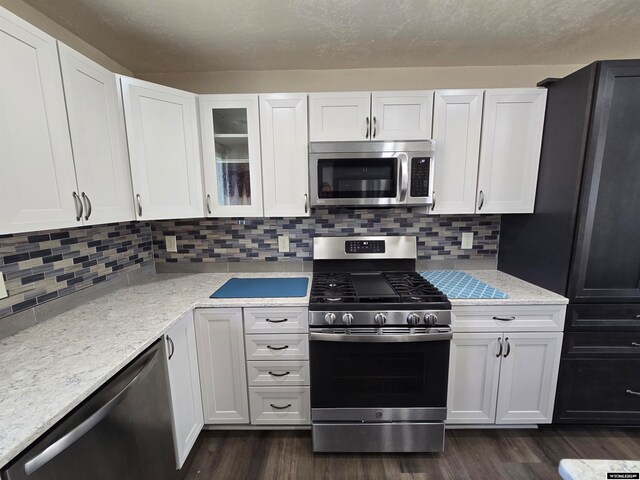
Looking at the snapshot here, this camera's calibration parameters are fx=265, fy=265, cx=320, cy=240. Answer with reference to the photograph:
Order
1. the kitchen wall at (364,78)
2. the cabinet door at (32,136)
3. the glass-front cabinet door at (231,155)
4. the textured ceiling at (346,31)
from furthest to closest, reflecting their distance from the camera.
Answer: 1. the kitchen wall at (364,78)
2. the glass-front cabinet door at (231,155)
3. the textured ceiling at (346,31)
4. the cabinet door at (32,136)

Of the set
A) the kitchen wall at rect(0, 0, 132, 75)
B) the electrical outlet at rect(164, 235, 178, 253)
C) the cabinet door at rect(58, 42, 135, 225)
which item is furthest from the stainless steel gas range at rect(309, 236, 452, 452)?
the kitchen wall at rect(0, 0, 132, 75)

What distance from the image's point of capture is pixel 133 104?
4.76 ft

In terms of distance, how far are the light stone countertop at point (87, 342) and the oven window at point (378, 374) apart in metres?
0.33

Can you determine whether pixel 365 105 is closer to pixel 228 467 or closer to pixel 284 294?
pixel 284 294

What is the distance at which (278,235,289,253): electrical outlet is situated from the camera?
6.90 feet

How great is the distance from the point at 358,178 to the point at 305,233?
0.64m

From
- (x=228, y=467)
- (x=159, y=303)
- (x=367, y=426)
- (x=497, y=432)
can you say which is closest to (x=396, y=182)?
(x=367, y=426)

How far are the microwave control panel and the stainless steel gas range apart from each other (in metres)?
0.63

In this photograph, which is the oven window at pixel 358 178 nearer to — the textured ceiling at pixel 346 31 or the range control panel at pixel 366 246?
the range control panel at pixel 366 246

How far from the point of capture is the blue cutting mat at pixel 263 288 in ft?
5.40

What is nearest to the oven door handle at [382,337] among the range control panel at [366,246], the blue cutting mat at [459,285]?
the blue cutting mat at [459,285]

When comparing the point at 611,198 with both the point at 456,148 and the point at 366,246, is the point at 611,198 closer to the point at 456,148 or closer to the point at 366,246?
the point at 456,148

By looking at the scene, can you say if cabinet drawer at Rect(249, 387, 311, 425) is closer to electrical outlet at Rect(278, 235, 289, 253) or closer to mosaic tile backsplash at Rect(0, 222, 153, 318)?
electrical outlet at Rect(278, 235, 289, 253)

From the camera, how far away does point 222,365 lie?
5.30ft
